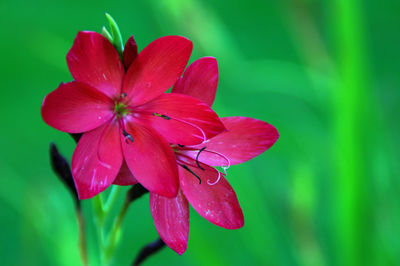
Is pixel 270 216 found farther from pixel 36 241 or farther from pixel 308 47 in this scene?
pixel 36 241

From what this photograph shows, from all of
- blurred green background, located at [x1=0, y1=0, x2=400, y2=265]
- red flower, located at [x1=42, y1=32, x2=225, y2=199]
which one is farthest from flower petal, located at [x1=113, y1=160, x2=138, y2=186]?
blurred green background, located at [x1=0, y1=0, x2=400, y2=265]

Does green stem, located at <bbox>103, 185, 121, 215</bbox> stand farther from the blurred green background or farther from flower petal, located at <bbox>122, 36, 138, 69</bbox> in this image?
the blurred green background

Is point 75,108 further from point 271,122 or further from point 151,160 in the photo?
point 271,122

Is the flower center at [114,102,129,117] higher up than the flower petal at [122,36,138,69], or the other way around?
the flower petal at [122,36,138,69]

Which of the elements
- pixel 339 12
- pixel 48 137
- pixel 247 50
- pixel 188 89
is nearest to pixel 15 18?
pixel 48 137

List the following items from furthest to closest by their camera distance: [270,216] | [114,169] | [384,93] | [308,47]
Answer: [384,93] → [270,216] → [308,47] → [114,169]

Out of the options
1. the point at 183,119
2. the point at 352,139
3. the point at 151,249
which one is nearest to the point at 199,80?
the point at 183,119

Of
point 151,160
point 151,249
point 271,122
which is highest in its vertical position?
point 151,160
